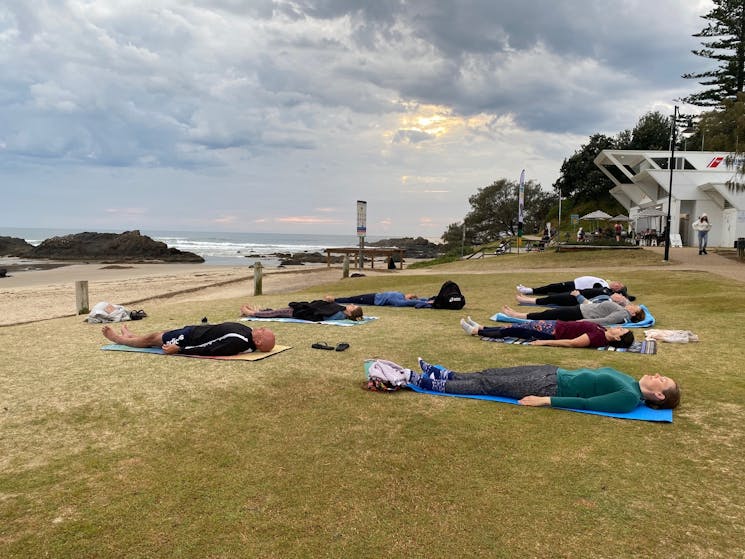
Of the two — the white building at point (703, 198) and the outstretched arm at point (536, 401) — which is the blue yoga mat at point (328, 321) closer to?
the outstretched arm at point (536, 401)

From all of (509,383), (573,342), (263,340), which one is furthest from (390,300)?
(509,383)

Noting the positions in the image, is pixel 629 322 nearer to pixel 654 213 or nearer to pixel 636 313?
pixel 636 313

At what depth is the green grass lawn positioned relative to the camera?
10.1 ft

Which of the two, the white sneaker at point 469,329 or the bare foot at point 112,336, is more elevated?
the bare foot at point 112,336

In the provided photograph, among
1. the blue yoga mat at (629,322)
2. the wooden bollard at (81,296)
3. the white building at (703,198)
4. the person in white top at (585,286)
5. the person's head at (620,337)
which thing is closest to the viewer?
the person's head at (620,337)

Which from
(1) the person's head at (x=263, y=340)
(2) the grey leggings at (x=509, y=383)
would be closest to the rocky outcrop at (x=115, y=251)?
(1) the person's head at (x=263, y=340)

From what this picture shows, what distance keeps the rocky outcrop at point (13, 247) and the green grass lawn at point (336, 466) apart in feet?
194

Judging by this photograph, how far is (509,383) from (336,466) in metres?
2.30

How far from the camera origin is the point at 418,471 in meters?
3.90

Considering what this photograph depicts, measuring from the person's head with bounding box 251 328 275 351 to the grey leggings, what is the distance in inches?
108

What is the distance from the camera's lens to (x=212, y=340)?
703 centimetres

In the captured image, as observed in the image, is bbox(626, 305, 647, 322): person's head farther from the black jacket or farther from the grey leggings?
the black jacket

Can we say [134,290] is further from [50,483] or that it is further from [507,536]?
[507,536]

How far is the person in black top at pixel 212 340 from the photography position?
275 inches
